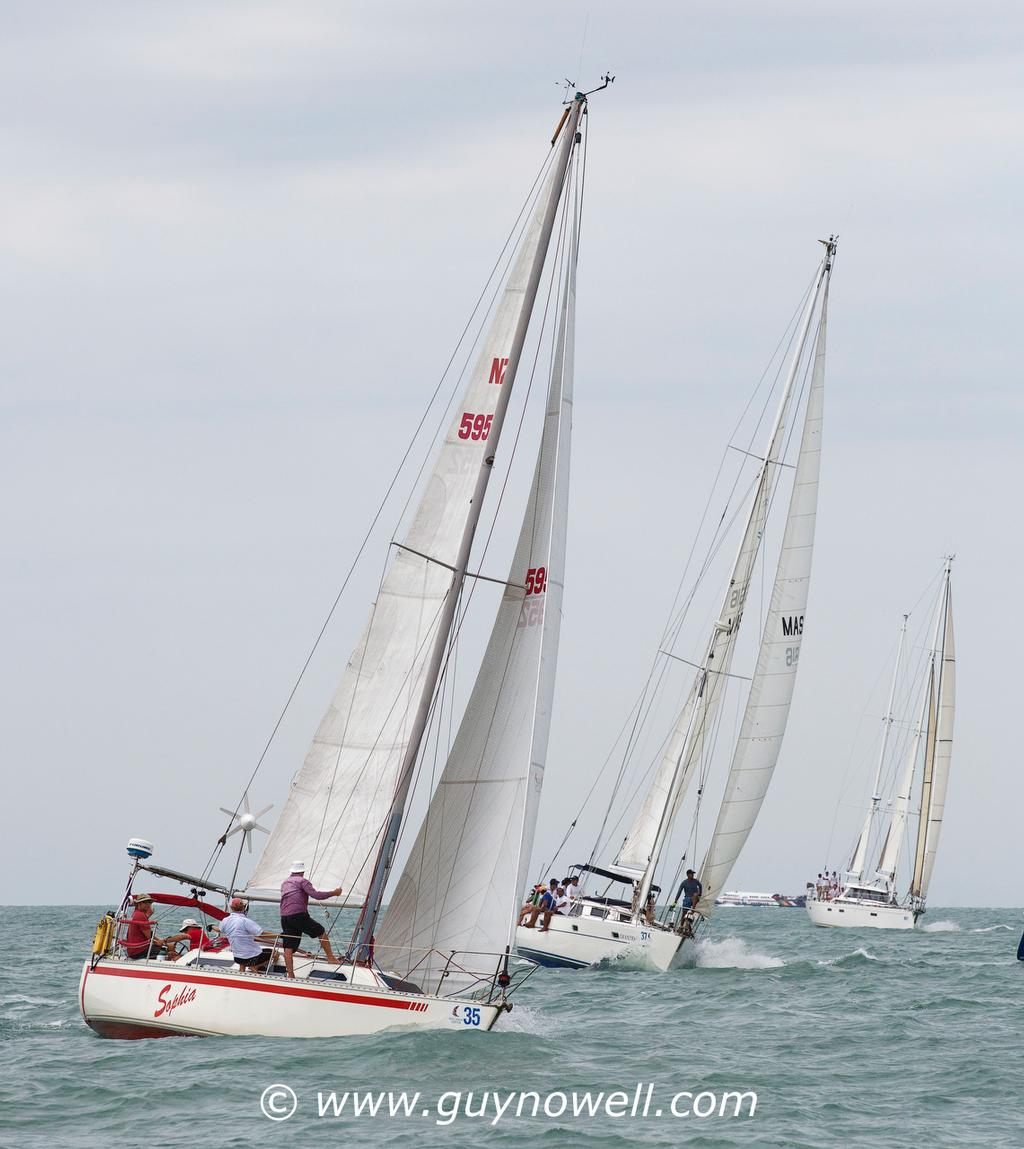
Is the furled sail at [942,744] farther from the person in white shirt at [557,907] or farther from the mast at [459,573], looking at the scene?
the mast at [459,573]

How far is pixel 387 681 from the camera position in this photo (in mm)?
19812

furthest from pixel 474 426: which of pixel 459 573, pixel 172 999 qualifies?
pixel 172 999

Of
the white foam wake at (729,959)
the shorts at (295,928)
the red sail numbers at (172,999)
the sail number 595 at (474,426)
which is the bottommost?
the red sail numbers at (172,999)

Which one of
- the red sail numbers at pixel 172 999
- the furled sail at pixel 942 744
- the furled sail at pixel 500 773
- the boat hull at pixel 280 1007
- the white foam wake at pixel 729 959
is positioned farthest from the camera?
the furled sail at pixel 942 744

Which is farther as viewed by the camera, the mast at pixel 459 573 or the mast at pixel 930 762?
the mast at pixel 930 762

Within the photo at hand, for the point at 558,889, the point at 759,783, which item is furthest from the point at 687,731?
the point at 558,889

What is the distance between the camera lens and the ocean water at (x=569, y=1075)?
600 inches

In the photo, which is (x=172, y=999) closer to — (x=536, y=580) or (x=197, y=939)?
(x=197, y=939)

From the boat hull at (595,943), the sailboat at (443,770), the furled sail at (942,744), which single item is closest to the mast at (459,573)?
the sailboat at (443,770)

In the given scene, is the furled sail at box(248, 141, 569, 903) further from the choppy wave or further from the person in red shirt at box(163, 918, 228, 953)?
the choppy wave

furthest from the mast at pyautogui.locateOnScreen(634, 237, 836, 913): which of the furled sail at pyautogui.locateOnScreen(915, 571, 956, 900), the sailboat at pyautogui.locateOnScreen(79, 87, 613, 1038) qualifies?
the furled sail at pyautogui.locateOnScreen(915, 571, 956, 900)

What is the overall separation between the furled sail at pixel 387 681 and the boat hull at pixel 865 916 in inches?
2001

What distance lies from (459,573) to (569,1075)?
570cm

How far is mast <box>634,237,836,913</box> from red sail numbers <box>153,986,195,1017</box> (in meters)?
19.4
